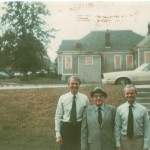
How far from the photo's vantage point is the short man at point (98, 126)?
4.98 meters

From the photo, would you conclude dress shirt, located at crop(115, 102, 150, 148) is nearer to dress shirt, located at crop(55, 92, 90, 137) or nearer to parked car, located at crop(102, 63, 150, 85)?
dress shirt, located at crop(55, 92, 90, 137)

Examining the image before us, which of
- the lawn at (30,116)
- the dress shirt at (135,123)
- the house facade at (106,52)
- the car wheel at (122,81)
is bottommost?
the lawn at (30,116)

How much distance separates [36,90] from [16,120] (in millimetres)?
1865

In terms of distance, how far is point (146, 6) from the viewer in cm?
794

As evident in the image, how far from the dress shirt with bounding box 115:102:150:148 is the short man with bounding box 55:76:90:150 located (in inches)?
26.2

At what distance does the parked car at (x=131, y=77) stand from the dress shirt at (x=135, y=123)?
22.2ft

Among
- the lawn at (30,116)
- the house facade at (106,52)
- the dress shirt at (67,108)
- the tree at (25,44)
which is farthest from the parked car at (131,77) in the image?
the dress shirt at (67,108)

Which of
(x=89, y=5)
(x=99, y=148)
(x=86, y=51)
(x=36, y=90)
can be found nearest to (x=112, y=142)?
(x=99, y=148)

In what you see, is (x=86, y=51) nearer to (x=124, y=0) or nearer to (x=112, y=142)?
(x=124, y=0)

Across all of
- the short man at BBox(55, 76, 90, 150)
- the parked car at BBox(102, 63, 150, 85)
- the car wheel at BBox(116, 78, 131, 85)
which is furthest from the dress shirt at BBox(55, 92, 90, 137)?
the car wheel at BBox(116, 78, 131, 85)

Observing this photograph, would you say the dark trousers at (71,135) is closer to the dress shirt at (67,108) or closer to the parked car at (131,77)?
the dress shirt at (67,108)

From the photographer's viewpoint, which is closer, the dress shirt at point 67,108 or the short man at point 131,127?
the short man at point 131,127

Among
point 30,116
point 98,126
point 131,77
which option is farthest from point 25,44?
point 98,126

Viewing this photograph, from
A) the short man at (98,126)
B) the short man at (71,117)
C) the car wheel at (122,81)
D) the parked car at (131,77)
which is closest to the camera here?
the short man at (98,126)
